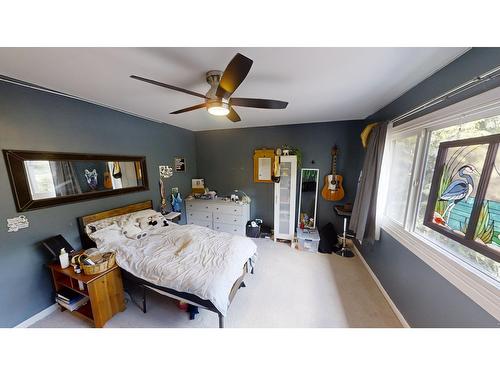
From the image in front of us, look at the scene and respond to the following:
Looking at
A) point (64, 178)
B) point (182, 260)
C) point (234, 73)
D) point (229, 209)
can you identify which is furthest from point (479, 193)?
point (64, 178)

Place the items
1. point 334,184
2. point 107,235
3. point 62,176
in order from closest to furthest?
point 62,176, point 107,235, point 334,184

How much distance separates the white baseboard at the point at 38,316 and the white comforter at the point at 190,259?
27.6 inches

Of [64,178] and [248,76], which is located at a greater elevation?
[248,76]

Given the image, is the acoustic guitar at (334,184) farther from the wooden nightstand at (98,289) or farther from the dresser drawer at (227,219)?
the wooden nightstand at (98,289)

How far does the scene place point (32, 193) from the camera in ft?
4.95

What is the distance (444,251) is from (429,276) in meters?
0.23

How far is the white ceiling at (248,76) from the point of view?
1.08 m

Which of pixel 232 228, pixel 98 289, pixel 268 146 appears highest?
pixel 268 146

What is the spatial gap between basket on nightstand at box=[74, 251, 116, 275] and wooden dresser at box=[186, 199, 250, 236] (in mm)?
1753

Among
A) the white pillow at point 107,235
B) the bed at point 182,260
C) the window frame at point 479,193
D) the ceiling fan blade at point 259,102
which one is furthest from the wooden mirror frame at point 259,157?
the white pillow at point 107,235

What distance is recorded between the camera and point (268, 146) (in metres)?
3.29

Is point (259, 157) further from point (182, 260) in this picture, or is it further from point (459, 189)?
point (459, 189)
